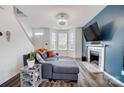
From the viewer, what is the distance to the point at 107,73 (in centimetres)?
438

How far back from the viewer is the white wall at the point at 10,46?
3.34 m

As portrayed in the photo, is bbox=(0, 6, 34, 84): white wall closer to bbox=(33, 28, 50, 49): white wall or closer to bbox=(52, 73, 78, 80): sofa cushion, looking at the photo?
bbox=(52, 73, 78, 80): sofa cushion

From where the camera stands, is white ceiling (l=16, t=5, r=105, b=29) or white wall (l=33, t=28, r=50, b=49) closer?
white ceiling (l=16, t=5, r=105, b=29)

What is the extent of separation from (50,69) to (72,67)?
0.60 m

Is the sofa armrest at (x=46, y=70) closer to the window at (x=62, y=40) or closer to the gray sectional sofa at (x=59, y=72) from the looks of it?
the gray sectional sofa at (x=59, y=72)

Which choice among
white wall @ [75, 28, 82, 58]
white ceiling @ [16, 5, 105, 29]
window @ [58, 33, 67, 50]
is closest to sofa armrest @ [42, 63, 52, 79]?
white ceiling @ [16, 5, 105, 29]

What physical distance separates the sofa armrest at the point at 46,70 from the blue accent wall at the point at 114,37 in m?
1.88

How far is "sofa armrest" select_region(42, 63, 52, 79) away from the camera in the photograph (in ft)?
11.5

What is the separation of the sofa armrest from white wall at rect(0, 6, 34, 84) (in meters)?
1.01

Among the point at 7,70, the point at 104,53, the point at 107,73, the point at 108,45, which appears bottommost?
the point at 107,73

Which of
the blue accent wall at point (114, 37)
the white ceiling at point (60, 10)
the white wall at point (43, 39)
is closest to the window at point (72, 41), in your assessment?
the white wall at point (43, 39)

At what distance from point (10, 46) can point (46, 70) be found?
129 cm
